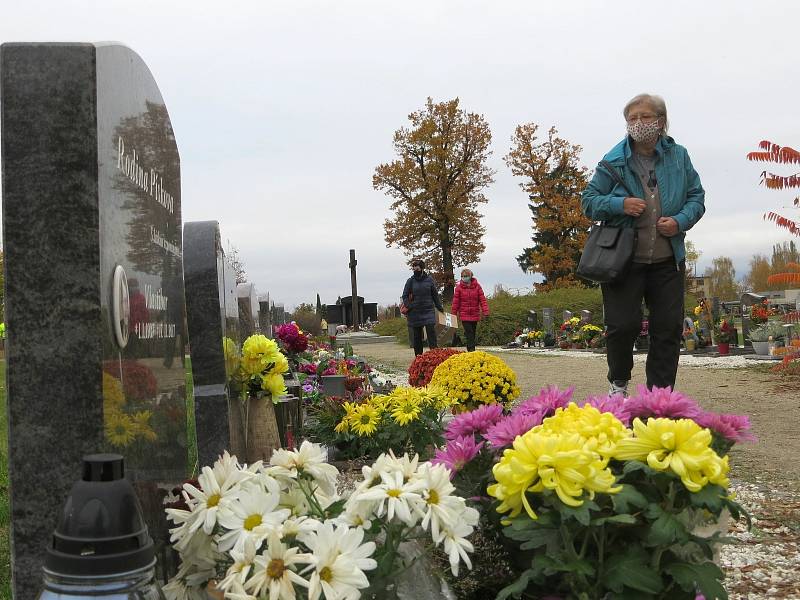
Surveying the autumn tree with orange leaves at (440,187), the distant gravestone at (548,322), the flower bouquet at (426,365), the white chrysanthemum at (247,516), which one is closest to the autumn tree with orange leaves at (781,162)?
the flower bouquet at (426,365)

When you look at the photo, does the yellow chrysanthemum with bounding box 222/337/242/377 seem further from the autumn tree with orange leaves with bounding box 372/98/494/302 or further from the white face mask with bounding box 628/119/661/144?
the autumn tree with orange leaves with bounding box 372/98/494/302

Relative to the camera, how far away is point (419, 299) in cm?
1365

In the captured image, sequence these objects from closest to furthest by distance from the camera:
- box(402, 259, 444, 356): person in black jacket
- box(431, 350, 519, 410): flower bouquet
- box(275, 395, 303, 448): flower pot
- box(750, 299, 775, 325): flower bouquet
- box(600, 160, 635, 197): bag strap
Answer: box(600, 160, 635, 197): bag strap → box(275, 395, 303, 448): flower pot → box(431, 350, 519, 410): flower bouquet → box(402, 259, 444, 356): person in black jacket → box(750, 299, 775, 325): flower bouquet

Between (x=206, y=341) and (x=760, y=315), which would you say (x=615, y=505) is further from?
(x=760, y=315)

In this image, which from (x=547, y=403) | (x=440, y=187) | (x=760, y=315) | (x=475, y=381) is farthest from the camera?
(x=440, y=187)

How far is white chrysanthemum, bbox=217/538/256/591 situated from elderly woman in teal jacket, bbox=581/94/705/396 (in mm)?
3639

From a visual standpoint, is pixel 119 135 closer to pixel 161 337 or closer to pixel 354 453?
pixel 161 337

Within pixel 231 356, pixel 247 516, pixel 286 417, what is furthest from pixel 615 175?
pixel 247 516

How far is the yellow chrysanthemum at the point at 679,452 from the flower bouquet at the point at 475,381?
12.9ft

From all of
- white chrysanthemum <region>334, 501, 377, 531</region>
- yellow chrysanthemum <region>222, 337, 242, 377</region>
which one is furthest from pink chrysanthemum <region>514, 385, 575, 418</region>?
yellow chrysanthemum <region>222, 337, 242, 377</region>

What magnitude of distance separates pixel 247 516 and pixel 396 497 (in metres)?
0.30

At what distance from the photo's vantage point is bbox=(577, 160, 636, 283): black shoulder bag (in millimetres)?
4672

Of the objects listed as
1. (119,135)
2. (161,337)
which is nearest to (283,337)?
(161,337)

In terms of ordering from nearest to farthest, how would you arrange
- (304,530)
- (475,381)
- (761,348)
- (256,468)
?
(304,530) → (256,468) → (475,381) → (761,348)
